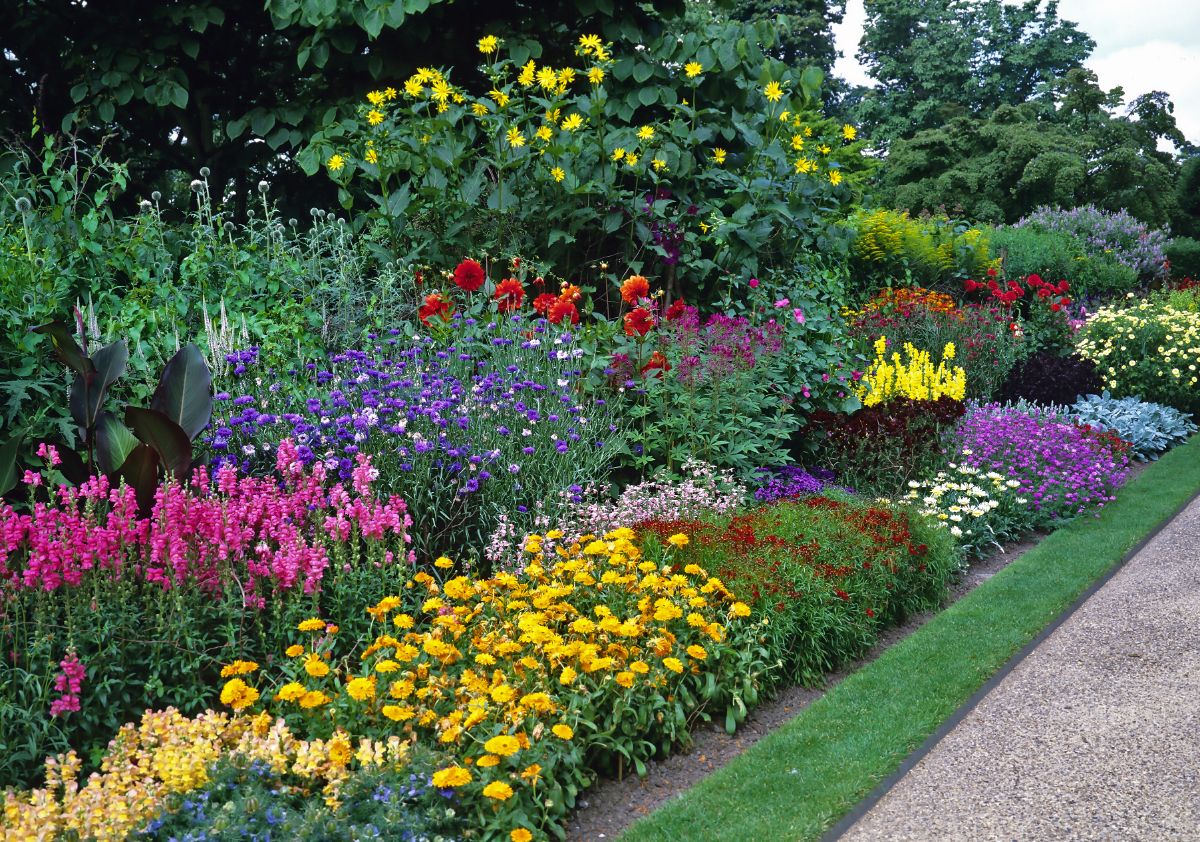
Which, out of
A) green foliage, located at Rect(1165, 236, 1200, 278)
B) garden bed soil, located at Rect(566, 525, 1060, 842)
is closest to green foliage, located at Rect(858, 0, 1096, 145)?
green foliage, located at Rect(1165, 236, 1200, 278)

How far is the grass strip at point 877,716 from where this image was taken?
2.96m

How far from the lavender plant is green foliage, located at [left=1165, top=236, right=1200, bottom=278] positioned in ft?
74.5

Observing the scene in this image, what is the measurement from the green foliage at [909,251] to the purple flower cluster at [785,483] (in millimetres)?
4025

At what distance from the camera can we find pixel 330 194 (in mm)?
8656

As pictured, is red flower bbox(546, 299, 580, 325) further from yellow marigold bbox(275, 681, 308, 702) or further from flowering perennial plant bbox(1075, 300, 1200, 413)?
flowering perennial plant bbox(1075, 300, 1200, 413)

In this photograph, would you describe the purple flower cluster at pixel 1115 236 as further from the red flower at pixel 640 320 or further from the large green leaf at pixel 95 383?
the large green leaf at pixel 95 383

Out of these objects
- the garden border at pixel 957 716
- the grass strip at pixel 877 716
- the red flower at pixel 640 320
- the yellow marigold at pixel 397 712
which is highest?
the red flower at pixel 640 320

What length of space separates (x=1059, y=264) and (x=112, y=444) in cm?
1375

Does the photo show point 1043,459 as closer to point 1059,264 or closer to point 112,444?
point 112,444

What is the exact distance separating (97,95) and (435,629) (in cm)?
676

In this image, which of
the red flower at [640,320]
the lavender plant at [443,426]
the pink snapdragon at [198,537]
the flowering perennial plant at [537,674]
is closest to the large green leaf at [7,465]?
the pink snapdragon at [198,537]

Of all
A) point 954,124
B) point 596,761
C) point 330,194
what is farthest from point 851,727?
point 954,124

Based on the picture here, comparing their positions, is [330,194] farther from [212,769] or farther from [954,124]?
[954,124]

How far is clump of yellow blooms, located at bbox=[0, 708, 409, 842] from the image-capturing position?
2.37 metres
